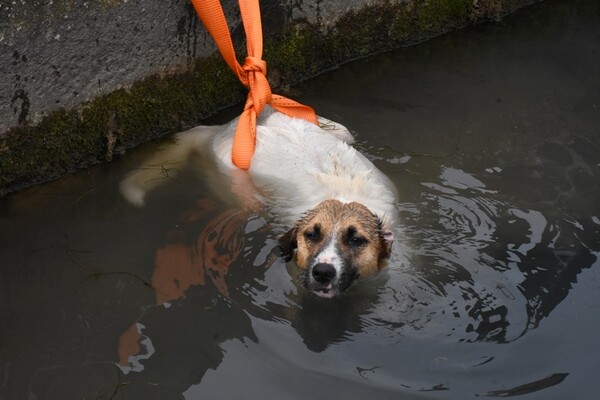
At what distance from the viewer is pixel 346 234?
5715mm

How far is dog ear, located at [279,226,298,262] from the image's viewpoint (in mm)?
5945

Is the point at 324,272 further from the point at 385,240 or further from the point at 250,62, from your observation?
the point at 250,62

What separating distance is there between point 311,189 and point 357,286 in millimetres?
873

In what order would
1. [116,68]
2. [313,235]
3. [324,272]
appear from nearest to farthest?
[324,272] → [313,235] → [116,68]

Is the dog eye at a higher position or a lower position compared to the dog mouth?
higher

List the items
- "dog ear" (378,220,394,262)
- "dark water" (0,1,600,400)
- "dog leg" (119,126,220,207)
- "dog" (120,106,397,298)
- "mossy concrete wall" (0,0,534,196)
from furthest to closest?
"dog leg" (119,126,220,207) → "mossy concrete wall" (0,0,534,196) → "dog ear" (378,220,394,262) → "dog" (120,106,397,298) → "dark water" (0,1,600,400)

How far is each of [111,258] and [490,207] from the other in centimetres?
285

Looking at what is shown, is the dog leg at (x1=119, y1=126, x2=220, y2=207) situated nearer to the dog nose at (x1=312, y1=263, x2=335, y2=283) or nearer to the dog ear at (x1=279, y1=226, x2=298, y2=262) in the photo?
the dog ear at (x1=279, y1=226, x2=298, y2=262)

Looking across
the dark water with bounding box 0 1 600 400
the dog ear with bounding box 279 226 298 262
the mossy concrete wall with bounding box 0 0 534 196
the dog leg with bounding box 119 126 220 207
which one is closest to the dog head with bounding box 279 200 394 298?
the dog ear with bounding box 279 226 298 262

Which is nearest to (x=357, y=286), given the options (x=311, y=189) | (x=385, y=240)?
(x=385, y=240)

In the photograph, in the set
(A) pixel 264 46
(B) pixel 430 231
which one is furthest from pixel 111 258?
(A) pixel 264 46

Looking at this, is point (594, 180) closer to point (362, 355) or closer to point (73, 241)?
point (362, 355)

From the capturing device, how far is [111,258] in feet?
19.1

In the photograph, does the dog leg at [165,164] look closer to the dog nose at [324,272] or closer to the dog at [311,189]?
the dog at [311,189]
